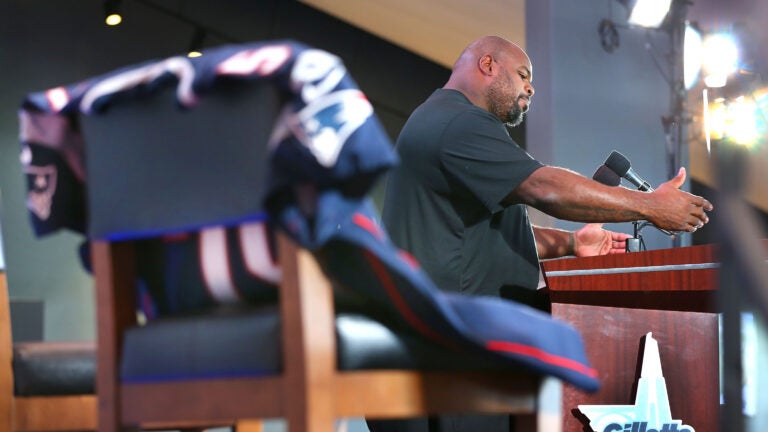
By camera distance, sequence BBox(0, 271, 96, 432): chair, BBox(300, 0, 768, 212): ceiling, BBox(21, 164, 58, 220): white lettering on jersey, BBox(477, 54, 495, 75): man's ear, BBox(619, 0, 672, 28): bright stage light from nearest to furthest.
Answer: BBox(21, 164, 58, 220): white lettering on jersey < BBox(0, 271, 96, 432): chair < BBox(477, 54, 495, 75): man's ear < BBox(619, 0, 672, 28): bright stage light < BBox(300, 0, 768, 212): ceiling

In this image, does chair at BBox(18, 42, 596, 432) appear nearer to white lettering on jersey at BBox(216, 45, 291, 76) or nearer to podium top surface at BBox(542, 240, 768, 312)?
white lettering on jersey at BBox(216, 45, 291, 76)

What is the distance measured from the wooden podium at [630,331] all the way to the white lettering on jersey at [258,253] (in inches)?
38.8

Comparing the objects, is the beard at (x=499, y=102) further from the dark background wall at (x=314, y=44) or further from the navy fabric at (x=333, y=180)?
the dark background wall at (x=314, y=44)

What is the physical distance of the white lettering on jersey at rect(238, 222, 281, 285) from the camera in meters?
1.16

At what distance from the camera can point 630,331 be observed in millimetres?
2131

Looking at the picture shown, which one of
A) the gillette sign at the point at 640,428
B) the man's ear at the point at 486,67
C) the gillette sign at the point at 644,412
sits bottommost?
the gillette sign at the point at 640,428

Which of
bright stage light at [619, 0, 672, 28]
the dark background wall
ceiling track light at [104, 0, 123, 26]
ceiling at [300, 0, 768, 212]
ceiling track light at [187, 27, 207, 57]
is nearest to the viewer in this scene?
bright stage light at [619, 0, 672, 28]

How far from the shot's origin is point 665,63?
6.42m

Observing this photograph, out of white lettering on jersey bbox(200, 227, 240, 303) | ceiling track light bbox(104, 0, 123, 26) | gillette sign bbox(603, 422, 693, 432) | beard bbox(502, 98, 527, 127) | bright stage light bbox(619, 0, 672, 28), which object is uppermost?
ceiling track light bbox(104, 0, 123, 26)

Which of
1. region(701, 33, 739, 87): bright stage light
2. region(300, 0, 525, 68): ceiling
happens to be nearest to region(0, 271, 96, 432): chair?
region(701, 33, 739, 87): bright stage light

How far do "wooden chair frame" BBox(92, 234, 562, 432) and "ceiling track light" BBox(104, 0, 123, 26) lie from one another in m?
6.96

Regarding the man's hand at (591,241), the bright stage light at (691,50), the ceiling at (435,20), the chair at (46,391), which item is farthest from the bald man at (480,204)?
the ceiling at (435,20)

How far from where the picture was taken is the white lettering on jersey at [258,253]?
1.16 meters

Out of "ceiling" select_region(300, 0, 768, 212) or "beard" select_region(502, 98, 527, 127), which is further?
"ceiling" select_region(300, 0, 768, 212)
